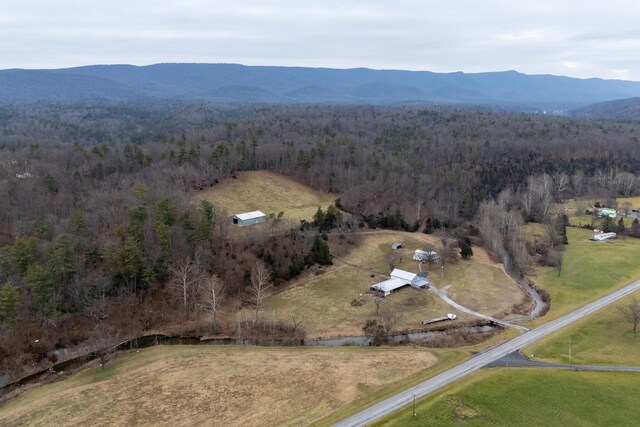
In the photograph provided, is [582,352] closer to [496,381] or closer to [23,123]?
[496,381]

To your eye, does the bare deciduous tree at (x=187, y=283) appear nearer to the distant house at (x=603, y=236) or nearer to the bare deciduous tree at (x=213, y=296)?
the bare deciduous tree at (x=213, y=296)

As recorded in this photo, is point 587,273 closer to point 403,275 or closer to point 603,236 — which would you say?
point 603,236

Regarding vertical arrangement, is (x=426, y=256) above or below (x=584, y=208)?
below

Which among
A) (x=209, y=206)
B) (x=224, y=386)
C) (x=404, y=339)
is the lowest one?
(x=404, y=339)

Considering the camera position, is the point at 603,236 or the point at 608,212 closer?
the point at 603,236

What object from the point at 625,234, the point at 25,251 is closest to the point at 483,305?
the point at 625,234

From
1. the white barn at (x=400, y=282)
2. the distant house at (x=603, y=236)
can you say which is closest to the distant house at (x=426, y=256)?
the white barn at (x=400, y=282)

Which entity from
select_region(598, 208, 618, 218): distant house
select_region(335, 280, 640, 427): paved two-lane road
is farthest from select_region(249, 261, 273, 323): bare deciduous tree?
select_region(598, 208, 618, 218): distant house

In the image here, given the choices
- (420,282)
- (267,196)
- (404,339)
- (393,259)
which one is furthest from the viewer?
(267,196)

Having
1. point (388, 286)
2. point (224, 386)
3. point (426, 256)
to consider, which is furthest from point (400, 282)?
point (224, 386)
